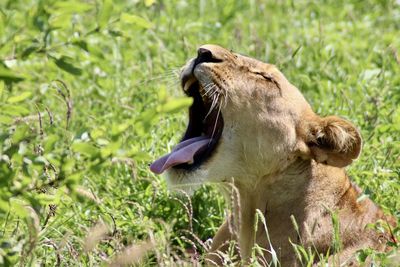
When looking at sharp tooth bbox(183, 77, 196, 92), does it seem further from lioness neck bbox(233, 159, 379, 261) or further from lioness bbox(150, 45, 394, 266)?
lioness neck bbox(233, 159, 379, 261)

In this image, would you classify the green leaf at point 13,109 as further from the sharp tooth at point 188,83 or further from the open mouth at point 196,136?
the sharp tooth at point 188,83

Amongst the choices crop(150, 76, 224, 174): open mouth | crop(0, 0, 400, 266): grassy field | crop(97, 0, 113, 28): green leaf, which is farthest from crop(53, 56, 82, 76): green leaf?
crop(150, 76, 224, 174): open mouth

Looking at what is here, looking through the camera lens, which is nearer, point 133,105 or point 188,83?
point 188,83

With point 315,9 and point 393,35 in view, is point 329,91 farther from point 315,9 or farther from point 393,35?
point 315,9

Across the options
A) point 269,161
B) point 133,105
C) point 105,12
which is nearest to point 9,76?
point 105,12

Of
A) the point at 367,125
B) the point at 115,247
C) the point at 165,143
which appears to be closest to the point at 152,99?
the point at 165,143

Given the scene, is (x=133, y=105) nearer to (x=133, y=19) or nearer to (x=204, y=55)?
(x=204, y=55)

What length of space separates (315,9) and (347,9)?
0.24m

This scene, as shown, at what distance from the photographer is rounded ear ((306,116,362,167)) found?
4.46m

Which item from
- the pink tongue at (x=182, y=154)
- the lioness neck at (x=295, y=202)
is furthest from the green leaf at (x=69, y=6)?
the lioness neck at (x=295, y=202)

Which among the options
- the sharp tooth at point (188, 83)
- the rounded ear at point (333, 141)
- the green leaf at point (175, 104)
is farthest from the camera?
the sharp tooth at point (188, 83)

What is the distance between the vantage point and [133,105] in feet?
20.8

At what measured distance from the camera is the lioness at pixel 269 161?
455 centimetres

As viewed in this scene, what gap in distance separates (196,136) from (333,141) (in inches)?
25.2
